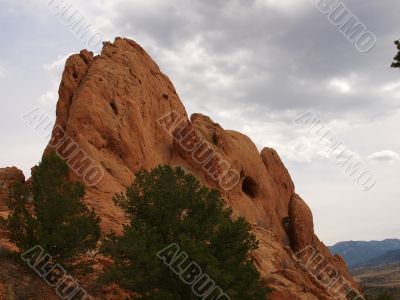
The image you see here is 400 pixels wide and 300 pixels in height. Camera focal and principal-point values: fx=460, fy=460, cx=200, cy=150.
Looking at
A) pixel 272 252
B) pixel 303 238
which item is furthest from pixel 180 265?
pixel 303 238

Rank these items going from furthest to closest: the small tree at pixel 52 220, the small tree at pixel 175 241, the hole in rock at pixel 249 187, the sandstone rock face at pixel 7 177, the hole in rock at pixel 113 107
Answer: the hole in rock at pixel 249 187, the hole in rock at pixel 113 107, the sandstone rock face at pixel 7 177, the small tree at pixel 52 220, the small tree at pixel 175 241

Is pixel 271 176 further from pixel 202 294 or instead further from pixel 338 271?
pixel 202 294

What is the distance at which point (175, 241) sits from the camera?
726 inches

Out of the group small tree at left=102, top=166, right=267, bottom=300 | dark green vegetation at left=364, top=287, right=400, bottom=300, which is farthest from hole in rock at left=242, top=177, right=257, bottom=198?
small tree at left=102, top=166, right=267, bottom=300

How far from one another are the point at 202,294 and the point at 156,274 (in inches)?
75.1

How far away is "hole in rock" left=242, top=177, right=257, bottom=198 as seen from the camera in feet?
160

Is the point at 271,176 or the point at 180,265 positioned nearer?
the point at 180,265

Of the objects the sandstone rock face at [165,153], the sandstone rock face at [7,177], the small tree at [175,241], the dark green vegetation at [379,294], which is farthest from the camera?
the dark green vegetation at [379,294]

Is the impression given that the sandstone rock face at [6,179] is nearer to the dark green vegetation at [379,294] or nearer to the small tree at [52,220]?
the small tree at [52,220]

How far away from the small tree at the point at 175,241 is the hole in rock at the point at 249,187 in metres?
28.8

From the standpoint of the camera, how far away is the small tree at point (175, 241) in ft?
55.1

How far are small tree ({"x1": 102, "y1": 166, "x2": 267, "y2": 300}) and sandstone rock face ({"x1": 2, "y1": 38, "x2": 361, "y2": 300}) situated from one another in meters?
7.64

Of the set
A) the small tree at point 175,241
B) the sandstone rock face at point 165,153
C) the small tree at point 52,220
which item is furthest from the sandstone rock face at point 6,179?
the small tree at point 175,241

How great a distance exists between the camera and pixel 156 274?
16.9m
